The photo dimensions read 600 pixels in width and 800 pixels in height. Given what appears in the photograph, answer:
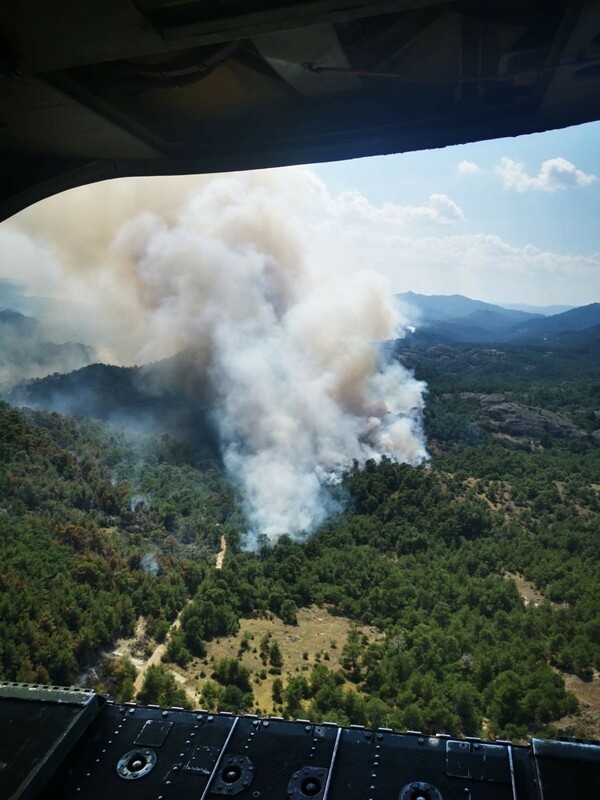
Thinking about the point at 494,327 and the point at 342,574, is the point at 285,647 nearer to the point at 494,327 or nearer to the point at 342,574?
the point at 342,574

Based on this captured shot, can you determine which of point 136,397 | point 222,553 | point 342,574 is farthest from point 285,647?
point 136,397

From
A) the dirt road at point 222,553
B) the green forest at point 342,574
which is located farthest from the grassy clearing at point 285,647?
the dirt road at point 222,553

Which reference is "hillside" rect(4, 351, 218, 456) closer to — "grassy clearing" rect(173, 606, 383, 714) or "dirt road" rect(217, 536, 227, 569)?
"dirt road" rect(217, 536, 227, 569)

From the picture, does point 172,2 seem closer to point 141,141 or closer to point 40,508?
point 141,141

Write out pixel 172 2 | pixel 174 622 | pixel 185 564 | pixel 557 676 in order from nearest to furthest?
pixel 172 2
pixel 557 676
pixel 174 622
pixel 185 564

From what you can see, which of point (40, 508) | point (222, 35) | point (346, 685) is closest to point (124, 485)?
point (40, 508)

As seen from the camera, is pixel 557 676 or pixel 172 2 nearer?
pixel 172 2

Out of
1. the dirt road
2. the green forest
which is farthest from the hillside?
the dirt road

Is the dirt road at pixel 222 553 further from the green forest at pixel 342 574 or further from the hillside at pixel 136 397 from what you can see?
the hillside at pixel 136 397
